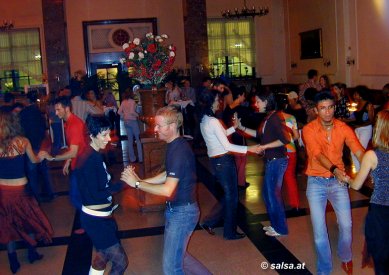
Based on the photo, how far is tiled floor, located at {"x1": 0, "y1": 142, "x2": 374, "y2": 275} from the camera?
4.69m

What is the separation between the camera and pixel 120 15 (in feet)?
58.6

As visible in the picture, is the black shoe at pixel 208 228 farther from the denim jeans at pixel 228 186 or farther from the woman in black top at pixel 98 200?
the woman in black top at pixel 98 200

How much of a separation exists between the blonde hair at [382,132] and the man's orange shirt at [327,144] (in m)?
0.54

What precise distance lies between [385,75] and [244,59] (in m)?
8.03

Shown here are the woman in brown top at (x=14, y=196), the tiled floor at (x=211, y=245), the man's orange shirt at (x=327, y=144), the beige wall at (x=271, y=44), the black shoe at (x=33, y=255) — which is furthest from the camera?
the beige wall at (x=271, y=44)

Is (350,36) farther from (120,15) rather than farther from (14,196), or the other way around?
(14,196)

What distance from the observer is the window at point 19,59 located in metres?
17.8

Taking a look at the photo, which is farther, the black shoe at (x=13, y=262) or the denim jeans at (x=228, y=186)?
the denim jeans at (x=228, y=186)

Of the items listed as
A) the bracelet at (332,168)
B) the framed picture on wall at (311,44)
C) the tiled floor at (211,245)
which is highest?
the framed picture on wall at (311,44)

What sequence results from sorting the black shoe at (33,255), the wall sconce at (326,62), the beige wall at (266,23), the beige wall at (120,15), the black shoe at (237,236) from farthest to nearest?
the beige wall at (120,15) → the wall sconce at (326,62) → the beige wall at (266,23) → the black shoe at (237,236) → the black shoe at (33,255)

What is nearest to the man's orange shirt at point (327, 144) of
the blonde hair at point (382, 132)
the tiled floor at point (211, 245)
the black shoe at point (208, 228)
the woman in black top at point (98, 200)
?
the blonde hair at point (382, 132)

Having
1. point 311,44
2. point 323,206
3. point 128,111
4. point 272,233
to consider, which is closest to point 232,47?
point 311,44

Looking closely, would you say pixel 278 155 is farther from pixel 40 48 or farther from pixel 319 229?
pixel 40 48

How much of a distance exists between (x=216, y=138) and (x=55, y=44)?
13277 millimetres
